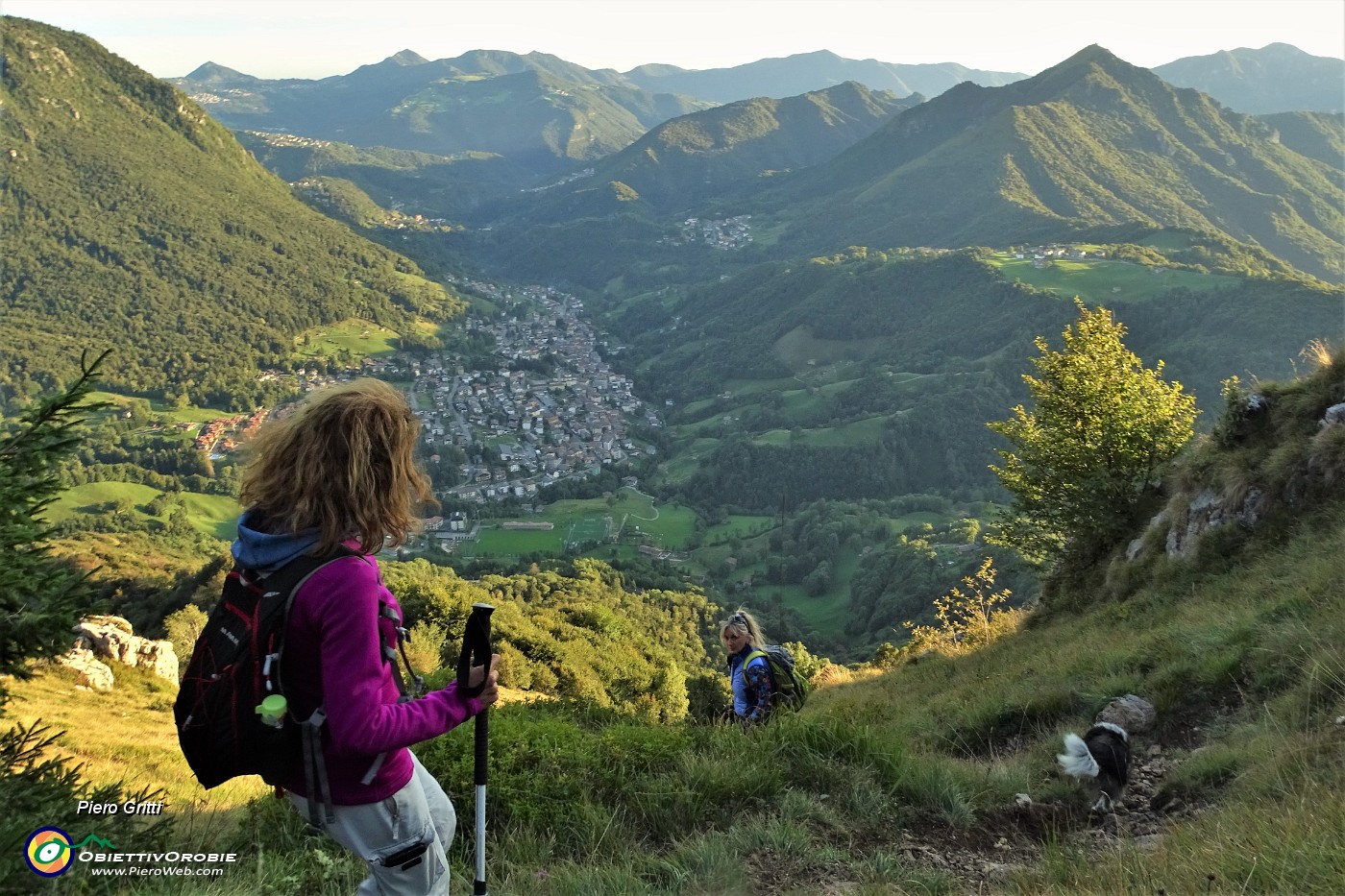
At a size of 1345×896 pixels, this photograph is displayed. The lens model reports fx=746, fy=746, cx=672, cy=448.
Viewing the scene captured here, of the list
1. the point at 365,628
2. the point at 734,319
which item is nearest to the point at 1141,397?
the point at 365,628

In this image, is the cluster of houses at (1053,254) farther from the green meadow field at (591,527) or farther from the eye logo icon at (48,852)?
the eye logo icon at (48,852)

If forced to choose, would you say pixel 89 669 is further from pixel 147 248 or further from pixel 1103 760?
pixel 147 248

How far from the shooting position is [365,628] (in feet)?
6.48

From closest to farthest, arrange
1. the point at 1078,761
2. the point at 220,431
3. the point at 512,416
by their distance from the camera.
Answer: the point at 1078,761 → the point at 220,431 → the point at 512,416

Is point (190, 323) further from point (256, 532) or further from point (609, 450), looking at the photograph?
point (256, 532)

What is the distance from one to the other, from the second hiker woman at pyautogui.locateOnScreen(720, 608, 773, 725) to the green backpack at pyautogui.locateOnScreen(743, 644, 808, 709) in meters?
0.03

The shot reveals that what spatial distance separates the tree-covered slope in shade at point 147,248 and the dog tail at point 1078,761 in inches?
4156

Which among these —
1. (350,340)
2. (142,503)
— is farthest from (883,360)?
(142,503)

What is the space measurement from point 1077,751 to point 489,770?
3.56 m

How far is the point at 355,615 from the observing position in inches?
77.1

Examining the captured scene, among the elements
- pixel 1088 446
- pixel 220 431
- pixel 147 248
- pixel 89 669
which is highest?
pixel 147 248
